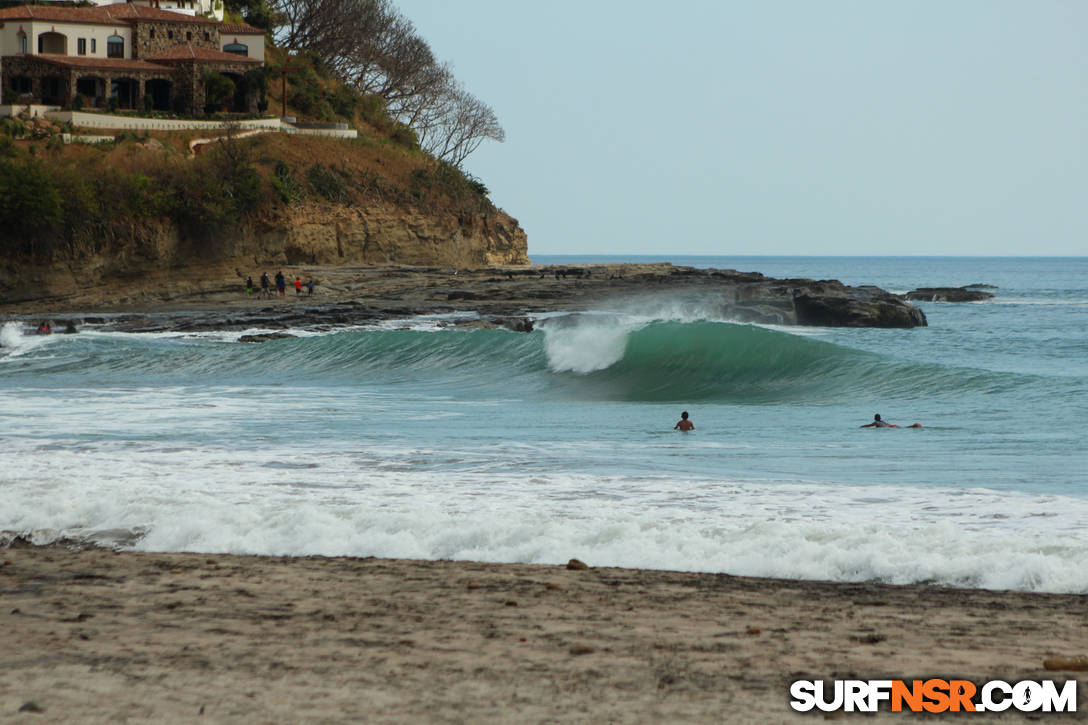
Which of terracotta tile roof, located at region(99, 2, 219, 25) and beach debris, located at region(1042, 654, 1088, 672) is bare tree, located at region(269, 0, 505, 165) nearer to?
terracotta tile roof, located at region(99, 2, 219, 25)

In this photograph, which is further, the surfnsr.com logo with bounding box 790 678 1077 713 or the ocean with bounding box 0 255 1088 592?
the ocean with bounding box 0 255 1088 592

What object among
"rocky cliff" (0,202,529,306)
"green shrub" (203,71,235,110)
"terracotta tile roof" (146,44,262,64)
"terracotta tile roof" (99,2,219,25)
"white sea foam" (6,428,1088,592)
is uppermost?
"terracotta tile roof" (99,2,219,25)

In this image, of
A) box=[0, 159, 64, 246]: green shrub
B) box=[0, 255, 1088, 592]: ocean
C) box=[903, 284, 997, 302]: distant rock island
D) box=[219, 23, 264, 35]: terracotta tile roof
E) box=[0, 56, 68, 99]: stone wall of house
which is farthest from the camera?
box=[903, 284, 997, 302]: distant rock island

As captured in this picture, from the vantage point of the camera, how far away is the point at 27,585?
6906mm

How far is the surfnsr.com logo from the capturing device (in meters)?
4.73

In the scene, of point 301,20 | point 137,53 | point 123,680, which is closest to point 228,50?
point 137,53

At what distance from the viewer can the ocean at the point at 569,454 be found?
8.09 m

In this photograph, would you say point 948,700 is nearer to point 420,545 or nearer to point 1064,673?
point 1064,673

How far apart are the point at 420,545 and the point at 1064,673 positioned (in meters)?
4.54

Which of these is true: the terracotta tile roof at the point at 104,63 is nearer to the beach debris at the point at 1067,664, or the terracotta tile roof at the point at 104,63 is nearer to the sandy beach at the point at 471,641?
the sandy beach at the point at 471,641

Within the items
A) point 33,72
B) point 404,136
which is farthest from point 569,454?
point 404,136

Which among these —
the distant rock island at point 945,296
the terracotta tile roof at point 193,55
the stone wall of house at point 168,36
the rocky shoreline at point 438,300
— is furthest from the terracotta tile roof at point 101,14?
the distant rock island at point 945,296

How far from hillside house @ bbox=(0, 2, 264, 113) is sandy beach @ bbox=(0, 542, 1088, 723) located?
5158 centimetres

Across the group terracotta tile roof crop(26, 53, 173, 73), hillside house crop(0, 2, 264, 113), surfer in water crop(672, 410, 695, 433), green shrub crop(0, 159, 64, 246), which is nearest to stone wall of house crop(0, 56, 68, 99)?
hillside house crop(0, 2, 264, 113)
